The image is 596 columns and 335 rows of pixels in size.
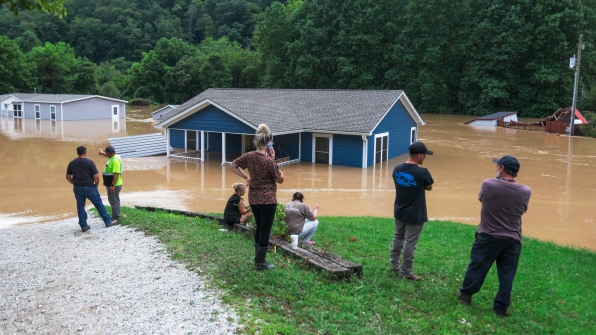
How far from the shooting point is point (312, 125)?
2352 centimetres

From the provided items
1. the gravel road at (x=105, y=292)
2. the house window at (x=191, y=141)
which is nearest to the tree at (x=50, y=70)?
the house window at (x=191, y=141)

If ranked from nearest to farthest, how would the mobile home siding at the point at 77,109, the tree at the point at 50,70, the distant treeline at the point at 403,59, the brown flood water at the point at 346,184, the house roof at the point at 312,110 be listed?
the brown flood water at the point at 346,184 → the house roof at the point at 312,110 → the mobile home siding at the point at 77,109 → the distant treeline at the point at 403,59 → the tree at the point at 50,70

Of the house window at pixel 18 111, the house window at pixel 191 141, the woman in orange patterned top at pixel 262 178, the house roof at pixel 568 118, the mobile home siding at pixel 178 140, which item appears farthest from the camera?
the house window at pixel 18 111

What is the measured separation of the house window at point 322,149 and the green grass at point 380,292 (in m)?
14.9

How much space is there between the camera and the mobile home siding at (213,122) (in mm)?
22575

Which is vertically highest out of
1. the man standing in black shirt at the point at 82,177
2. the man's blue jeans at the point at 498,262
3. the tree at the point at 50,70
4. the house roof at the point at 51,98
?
the tree at the point at 50,70

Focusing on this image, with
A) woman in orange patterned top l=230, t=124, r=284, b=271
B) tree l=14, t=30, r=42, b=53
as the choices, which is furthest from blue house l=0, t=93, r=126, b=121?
woman in orange patterned top l=230, t=124, r=284, b=271

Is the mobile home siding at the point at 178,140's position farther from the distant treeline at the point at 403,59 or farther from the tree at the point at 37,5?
the tree at the point at 37,5

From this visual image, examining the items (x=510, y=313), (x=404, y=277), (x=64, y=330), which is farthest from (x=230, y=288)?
(x=510, y=313)

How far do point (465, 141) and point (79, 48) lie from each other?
100 m

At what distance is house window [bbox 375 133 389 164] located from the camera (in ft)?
77.9

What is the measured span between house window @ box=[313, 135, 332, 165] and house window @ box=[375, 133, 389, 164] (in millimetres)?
2192

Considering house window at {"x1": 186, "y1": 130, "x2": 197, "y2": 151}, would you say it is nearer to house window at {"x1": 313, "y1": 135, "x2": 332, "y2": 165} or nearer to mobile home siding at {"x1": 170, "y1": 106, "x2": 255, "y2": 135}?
mobile home siding at {"x1": 170, "y1": 106, "x2": 255, "y2": 135}

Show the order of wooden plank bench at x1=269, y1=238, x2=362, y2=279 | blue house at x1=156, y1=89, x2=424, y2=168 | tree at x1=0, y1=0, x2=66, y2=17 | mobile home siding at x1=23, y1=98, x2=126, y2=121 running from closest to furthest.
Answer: wooden plank bench at x1=269, y1=238, x2=362, y2=279
tree at x1=0, y1=0, x2=66, y2=17
blue house at x1=156, y1=89, x2=424, y2=168
mobile home siding at x1=23, y1=98, x2=126, y2=121
